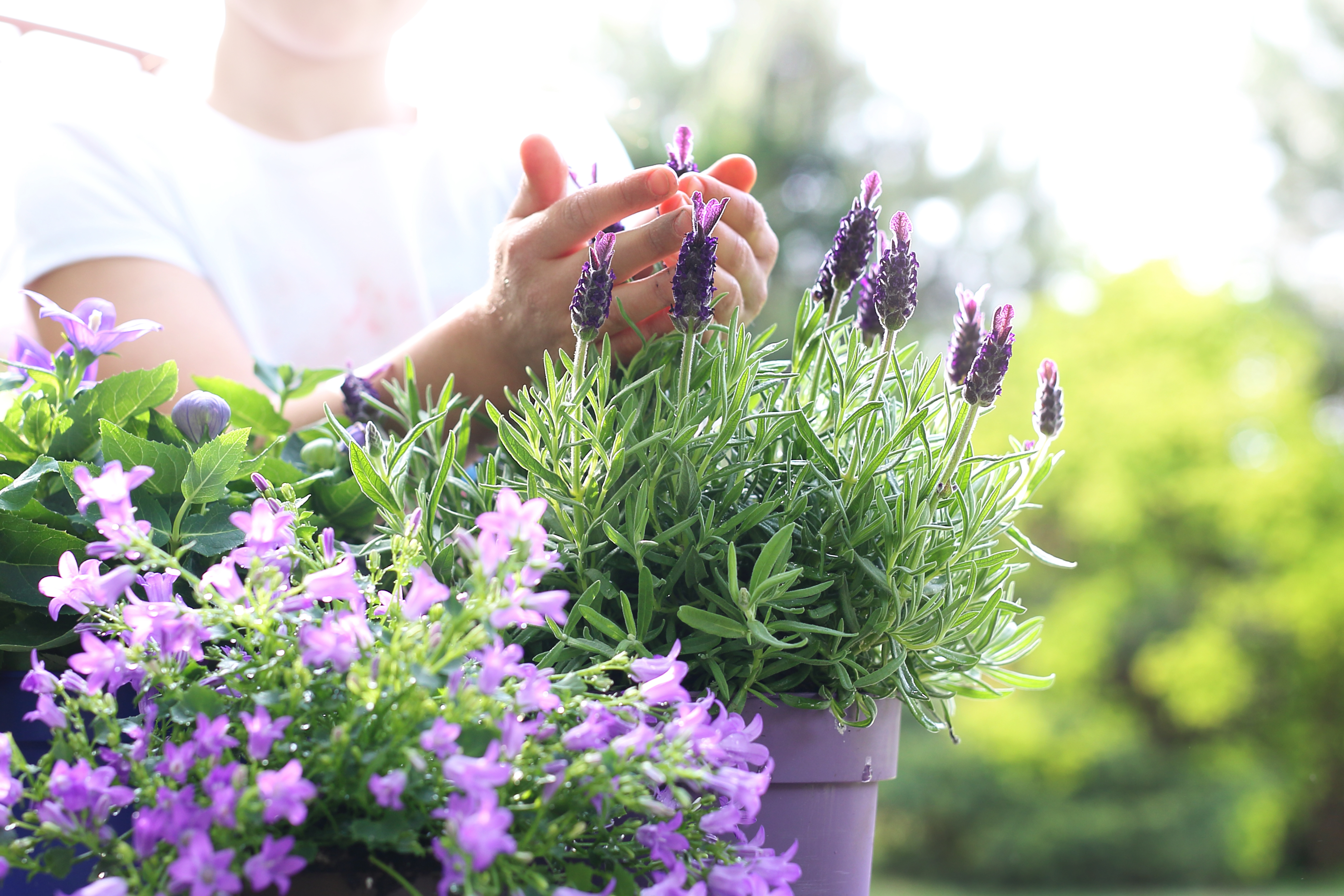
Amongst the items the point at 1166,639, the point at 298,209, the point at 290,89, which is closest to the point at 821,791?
the point at 298,209

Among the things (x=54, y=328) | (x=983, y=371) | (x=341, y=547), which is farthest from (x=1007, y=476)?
(x=54, y=328)

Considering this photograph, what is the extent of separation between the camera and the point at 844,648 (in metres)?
0.50

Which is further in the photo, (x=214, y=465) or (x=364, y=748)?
(x=214, y=465)

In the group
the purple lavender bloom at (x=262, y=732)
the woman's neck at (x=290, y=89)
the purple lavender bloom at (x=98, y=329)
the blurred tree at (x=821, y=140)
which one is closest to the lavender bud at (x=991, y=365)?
the purple lavender bloom at (x=262, y=732)

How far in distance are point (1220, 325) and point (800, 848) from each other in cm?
921

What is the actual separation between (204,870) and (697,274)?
30 centimetres

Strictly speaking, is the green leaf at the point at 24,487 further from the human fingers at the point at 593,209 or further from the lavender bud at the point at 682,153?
the lavender bud at the point at 682,153

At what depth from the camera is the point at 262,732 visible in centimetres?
35

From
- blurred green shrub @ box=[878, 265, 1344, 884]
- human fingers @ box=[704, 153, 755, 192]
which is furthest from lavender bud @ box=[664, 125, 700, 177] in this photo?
blurred green shrub @ box=[878, 265, 1344, 884]

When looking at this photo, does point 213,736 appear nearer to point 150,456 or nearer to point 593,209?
point 150,456

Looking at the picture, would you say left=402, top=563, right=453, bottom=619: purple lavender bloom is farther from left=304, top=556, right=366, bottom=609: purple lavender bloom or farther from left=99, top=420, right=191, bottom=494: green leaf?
left=99, top=420, right=191, bottom=494: green leaf

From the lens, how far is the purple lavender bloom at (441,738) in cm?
33

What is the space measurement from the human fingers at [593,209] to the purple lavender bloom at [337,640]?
0.85 ft

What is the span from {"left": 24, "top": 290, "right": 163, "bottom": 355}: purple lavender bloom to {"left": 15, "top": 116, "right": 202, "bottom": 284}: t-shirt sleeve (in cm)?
56
